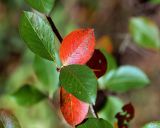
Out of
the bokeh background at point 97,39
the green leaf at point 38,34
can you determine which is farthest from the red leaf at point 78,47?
the bokeh background at point 97,39

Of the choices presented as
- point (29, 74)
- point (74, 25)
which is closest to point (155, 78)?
point (74, 25)

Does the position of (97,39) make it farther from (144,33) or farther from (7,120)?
(7,120)

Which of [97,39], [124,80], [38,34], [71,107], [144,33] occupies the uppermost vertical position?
[38,34]

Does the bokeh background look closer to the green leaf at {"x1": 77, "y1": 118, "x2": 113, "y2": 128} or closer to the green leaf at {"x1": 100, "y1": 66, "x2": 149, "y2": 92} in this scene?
the green leaf at {"x1": 100, "y1": 66, "x2": 149, "y2": 92}

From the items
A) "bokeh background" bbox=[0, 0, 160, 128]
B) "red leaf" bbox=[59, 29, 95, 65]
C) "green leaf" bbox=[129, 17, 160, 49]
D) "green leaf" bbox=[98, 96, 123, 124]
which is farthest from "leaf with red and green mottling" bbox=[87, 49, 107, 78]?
"bokeh background" bbox=[0, 0, 160, 128]

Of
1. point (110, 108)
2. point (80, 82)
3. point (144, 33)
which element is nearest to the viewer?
point (80, 82)

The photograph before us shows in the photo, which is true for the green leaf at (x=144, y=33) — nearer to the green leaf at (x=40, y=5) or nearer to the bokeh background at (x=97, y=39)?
the bokeh background at (x=97, y=39)

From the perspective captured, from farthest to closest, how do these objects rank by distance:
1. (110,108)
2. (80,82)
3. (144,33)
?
(144,33) < (110,108) < (80,82)

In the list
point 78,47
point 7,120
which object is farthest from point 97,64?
point 7,120
